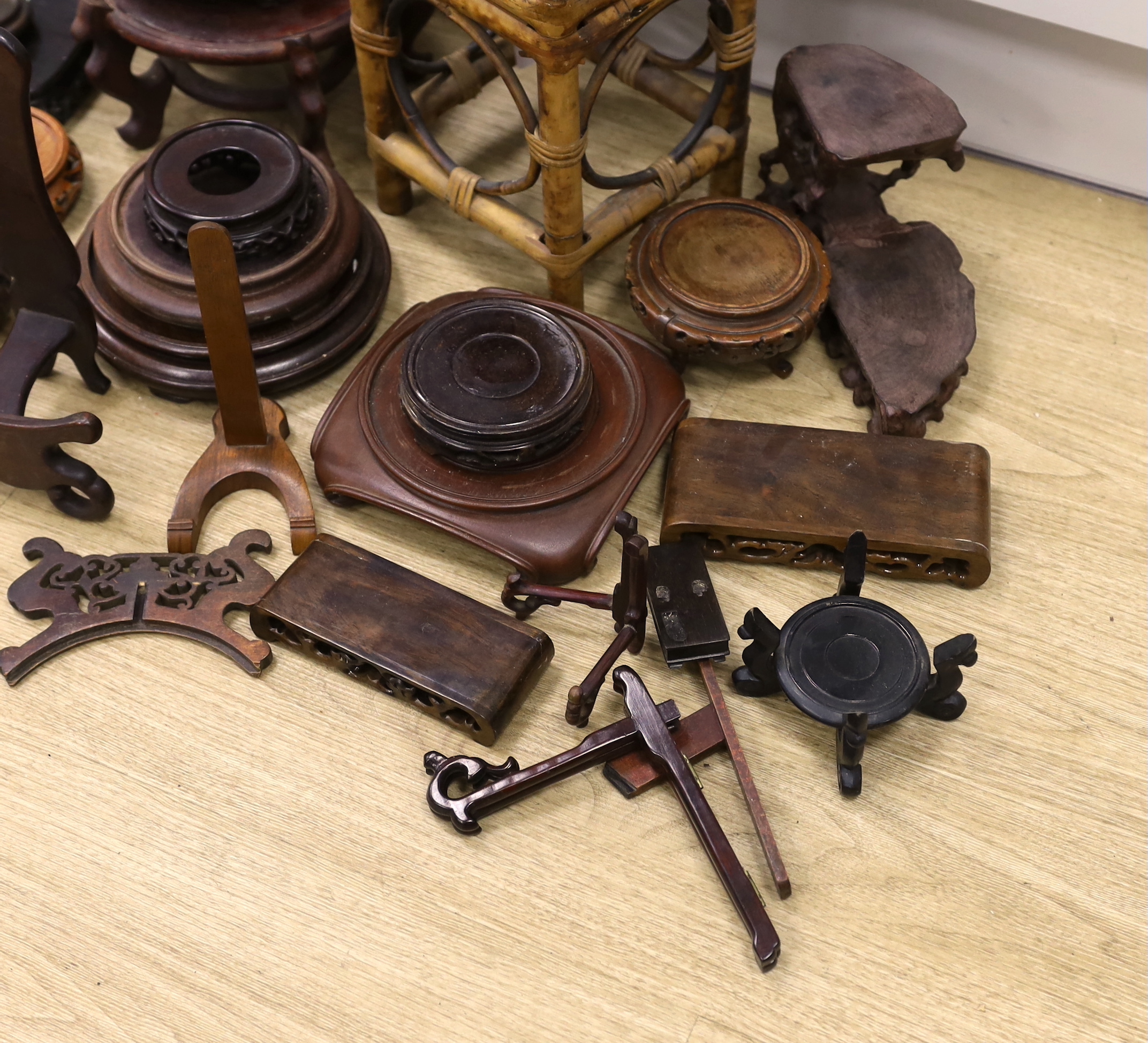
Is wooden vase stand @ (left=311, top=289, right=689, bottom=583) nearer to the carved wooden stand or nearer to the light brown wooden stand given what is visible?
the light brown wooden stand

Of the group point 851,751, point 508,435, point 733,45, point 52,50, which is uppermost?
point 733,45

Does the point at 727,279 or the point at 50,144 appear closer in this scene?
the point at 727,279

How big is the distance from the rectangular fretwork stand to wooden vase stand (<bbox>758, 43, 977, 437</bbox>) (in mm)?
132

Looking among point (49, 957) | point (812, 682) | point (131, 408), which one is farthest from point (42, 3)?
point (812, 682)

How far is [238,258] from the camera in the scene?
6.74 ft

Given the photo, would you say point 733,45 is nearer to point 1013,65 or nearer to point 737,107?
point 737,107

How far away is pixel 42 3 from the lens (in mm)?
2598

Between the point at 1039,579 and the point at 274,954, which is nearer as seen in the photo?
the point at 274,954

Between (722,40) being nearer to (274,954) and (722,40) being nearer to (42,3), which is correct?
(42,3)

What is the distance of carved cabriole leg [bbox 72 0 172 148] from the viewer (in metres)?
2.30

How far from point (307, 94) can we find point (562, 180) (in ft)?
2.01

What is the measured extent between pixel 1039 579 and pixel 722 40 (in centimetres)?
102

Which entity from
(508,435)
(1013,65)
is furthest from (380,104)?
(1013,65)

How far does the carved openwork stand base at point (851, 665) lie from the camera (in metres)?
1.73
